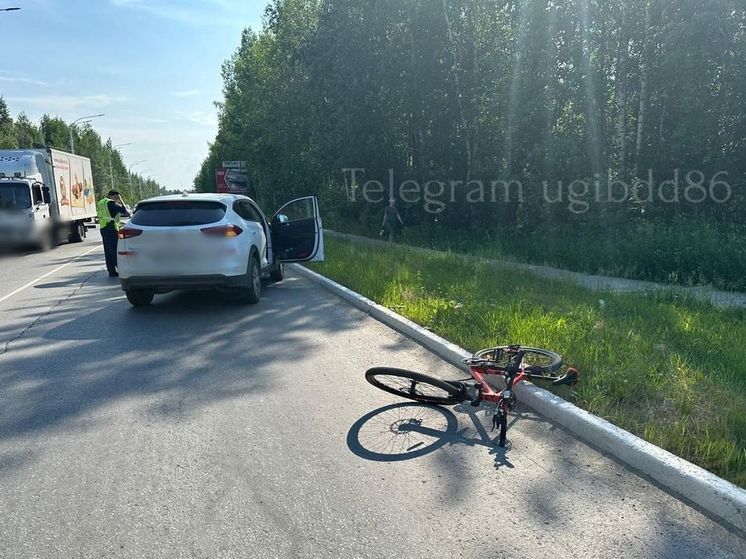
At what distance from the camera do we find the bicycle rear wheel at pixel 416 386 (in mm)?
4820

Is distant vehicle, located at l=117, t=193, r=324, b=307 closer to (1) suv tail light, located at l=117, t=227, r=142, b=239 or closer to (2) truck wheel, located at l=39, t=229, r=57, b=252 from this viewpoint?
(1) suv tail light, located at l=117, t=227, r=142, b=239

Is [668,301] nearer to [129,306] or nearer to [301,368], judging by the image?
[301,368]

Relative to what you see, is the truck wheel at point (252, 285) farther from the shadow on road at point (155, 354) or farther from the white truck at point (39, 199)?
the white truck at point (39, 199)

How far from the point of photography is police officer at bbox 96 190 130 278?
13.1 meters

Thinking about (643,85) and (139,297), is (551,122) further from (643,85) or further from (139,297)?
(139,297)

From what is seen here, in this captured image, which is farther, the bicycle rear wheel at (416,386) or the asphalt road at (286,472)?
the bicycle rear wheel at (416,386)

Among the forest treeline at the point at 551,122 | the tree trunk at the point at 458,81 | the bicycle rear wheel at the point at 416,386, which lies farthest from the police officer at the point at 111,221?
the tree trunk at the point at 458,81

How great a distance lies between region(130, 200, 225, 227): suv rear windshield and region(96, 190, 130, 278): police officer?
4.38m

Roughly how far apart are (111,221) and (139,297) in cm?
440

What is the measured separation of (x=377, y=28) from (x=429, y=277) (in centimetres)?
1283

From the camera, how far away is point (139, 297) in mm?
9445

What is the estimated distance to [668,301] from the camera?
331 inches

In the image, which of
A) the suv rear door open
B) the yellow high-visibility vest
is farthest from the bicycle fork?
the yellow high-visibility vest

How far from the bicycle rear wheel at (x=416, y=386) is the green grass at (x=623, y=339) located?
35.9 inches
